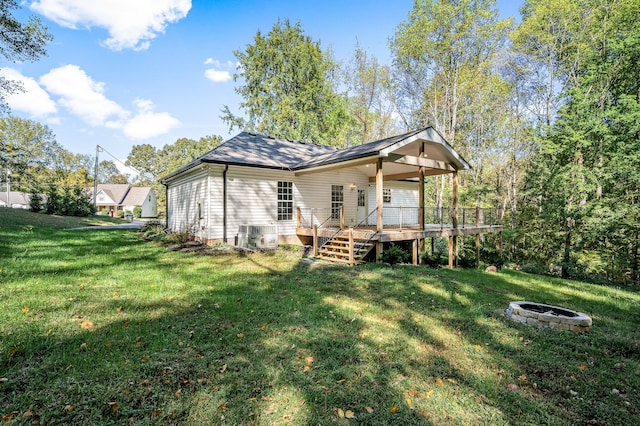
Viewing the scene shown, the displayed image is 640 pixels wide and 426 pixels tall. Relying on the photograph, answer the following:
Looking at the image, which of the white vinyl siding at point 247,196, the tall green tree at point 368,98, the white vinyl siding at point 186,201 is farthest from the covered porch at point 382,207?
the tall green tree at point 368,98

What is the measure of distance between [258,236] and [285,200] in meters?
2.46

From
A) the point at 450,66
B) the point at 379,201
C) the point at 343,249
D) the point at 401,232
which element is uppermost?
the point at 450,66

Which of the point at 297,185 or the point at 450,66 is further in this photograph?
the point at 450,66

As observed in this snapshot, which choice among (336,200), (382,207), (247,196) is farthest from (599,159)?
(247,196)

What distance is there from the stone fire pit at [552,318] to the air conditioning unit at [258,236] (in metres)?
7.99

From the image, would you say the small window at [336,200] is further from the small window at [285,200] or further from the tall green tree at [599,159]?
the tall green tree at [599,159]

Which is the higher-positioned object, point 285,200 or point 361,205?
point 285,200

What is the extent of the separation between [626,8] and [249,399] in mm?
21222

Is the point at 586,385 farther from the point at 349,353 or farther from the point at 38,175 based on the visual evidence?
the point at 38,175

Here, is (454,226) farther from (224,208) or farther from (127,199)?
(127,199)

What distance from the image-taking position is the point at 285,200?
41.3 ft

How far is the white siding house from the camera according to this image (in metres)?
10.4

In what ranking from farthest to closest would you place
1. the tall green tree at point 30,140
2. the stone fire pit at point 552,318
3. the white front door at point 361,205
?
1. the tall green tree at point 30,140
2. the white front door at point 361,205
3. the stone fire pit at point 552,318

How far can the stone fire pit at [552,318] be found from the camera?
4262mm
